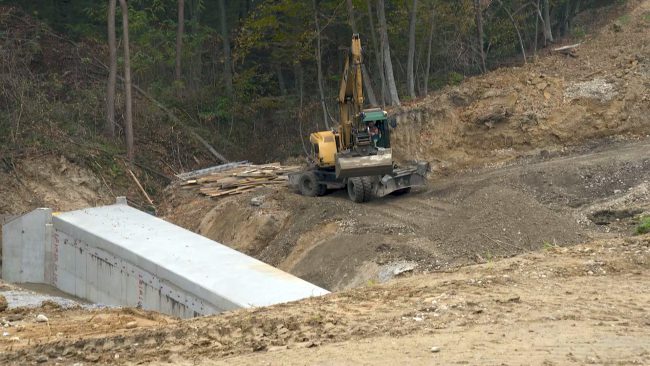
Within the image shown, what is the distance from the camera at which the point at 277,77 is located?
42.5 meters

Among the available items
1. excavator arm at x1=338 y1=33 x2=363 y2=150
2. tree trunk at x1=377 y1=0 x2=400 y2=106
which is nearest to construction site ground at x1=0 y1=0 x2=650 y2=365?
tree trunk at x1=377 y1=0 x2=400 y2=106

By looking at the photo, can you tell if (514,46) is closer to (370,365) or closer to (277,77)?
(277,77)

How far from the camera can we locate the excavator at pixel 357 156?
2369cm

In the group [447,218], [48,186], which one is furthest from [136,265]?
[48,186]

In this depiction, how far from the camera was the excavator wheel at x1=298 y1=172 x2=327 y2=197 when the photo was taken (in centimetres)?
2591

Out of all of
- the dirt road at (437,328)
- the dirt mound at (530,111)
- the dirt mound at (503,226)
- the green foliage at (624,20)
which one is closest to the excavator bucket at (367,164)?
the dirt mound at (503,226)

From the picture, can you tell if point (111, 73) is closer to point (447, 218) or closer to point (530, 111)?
point (530, 111)

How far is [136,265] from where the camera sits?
63.9 ft

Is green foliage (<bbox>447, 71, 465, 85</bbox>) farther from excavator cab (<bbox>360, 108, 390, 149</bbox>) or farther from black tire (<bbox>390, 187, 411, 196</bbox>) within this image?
excavator cab (<bbox>360, 108, 390, 149</bbox>)

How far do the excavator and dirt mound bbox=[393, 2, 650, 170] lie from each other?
3357 mm

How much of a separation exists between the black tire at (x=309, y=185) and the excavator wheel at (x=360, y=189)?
151 centimetres

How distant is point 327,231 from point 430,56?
1606 centimetres

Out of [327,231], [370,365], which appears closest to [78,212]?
[327,231]

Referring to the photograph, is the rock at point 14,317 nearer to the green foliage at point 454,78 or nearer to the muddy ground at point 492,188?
the muddy ground at point 492,188
